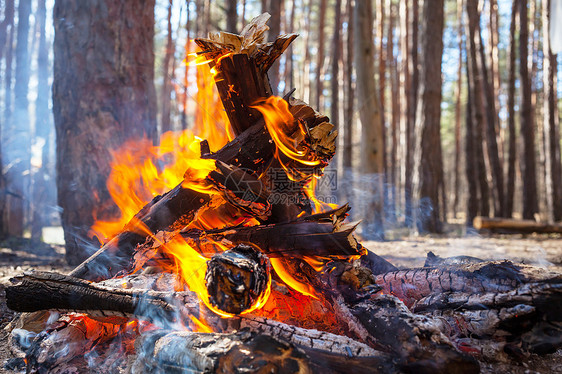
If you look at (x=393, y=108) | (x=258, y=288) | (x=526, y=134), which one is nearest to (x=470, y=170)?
(x=526, y=134)

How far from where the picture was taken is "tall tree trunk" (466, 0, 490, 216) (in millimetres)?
11023

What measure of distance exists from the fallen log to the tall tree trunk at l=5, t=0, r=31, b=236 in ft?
35.2

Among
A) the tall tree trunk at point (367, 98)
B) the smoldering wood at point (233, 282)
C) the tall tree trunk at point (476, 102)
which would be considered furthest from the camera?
the tall tree trunk at point (476, 102)

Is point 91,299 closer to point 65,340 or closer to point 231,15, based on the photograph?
point 65,340

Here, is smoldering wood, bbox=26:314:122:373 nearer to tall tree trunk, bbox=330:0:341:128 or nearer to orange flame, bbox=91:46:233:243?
orange flame, bbox=91:46:233:243

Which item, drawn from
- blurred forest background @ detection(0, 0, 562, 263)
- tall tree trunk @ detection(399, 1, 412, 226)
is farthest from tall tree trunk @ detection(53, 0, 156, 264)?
tall tree trunk @ detection(399, 1, 412, 226)

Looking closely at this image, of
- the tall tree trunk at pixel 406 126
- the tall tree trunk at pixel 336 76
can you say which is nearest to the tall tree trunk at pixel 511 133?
the tall tree trunk at pixel 406 126

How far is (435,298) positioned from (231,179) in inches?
57.2

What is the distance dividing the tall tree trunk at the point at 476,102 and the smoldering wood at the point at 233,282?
35.3 ft

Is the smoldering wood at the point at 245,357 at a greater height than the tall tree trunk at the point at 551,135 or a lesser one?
lesser

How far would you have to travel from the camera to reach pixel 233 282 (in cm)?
194

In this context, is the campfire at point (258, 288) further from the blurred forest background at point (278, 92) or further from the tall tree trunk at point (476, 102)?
the tall tree trunk at point (476, 102)

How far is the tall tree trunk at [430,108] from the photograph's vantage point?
28.3 feet

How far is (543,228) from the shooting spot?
8.48 metres
